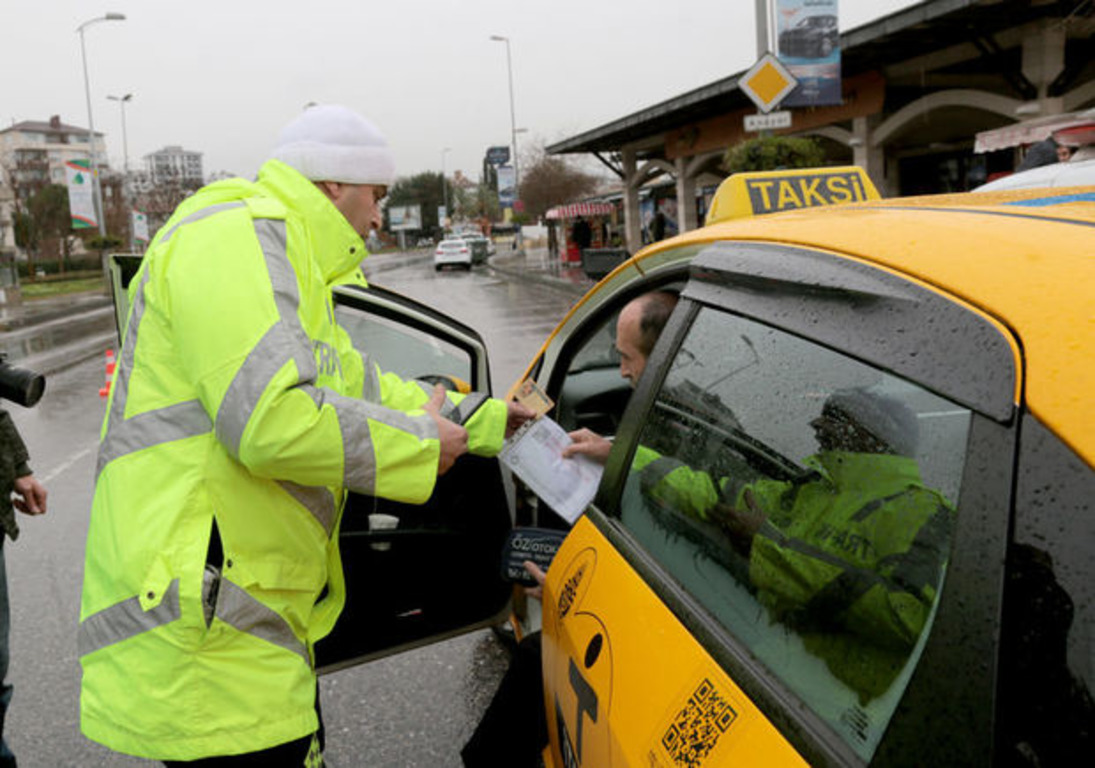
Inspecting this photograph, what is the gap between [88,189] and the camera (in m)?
31.1

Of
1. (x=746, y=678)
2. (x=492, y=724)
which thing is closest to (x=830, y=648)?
(x=746, y=678)

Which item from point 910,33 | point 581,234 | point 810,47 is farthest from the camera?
point 581,234

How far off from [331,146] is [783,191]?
1.21m

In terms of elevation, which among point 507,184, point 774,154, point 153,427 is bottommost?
point 153,427

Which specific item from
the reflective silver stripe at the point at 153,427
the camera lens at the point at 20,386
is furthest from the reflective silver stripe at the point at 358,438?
the camera lens at the point at 20,386

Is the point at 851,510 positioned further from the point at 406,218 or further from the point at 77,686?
the point at 406,218

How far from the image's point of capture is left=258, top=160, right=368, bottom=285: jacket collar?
1838mm

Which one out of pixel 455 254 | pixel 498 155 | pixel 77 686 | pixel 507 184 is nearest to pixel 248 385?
pixel 77 686

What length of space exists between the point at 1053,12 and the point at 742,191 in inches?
508

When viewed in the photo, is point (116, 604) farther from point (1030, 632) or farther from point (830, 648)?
point (1030, 632)

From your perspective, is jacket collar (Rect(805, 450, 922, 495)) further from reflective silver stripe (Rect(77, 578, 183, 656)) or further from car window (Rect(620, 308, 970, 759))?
reflective silver stripe (Rect(77, 578, 183, 656))

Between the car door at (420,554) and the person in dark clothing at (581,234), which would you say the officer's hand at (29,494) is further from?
the person in dark clothing at (581,234)

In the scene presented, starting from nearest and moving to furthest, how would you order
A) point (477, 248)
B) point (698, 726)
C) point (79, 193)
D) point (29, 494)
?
point (698, 726) → point (29, 494) → point (79, 193) → point (477, 248)

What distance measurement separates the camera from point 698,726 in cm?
114
